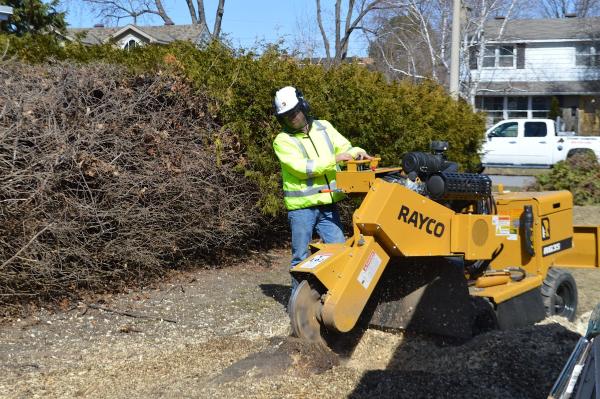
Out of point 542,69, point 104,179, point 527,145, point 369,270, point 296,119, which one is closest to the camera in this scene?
point 369,270

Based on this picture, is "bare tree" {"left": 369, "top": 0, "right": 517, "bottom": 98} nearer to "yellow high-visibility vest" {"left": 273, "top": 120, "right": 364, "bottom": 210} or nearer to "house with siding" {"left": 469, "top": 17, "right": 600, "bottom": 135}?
"house with siding" {"left": 469, "top": 17, "right": 600, "bottom": 135}

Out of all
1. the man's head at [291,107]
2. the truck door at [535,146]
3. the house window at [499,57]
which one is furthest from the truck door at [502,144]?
the man's head at [291,107]

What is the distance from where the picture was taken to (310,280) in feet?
19.0

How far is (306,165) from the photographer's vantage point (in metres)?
6.78

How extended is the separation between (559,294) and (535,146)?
874 inches

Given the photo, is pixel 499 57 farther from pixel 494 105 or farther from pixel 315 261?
pixel 315 261

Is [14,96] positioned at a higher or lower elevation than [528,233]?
higher

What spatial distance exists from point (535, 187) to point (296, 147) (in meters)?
9.75

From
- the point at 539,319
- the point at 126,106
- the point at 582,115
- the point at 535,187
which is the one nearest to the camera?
the point at 539,319

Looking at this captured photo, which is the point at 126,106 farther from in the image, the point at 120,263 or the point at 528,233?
the point at 528,233

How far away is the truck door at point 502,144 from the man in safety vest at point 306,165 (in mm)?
22098

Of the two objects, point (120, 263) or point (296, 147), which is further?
point (120, 263)

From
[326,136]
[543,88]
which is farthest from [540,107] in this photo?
[326,136]

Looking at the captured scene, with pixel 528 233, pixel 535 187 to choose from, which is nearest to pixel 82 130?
pixel 528 233
